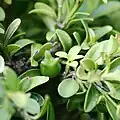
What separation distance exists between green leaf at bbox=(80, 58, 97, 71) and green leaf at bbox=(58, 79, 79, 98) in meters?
0.04

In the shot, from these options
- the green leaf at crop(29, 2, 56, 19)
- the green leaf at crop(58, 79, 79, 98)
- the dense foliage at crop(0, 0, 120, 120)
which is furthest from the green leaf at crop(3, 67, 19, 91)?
the green leaf at crop(29, 2, 56, 19)

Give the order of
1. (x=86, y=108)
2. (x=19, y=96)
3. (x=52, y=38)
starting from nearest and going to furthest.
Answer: (x=19, y=96) < (x=86, y=108) < (x=52, y=38)

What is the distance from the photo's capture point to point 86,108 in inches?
31.3

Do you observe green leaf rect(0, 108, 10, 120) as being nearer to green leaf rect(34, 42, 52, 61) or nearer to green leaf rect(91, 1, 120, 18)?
green leaf rect(34, 42, 52, 61)

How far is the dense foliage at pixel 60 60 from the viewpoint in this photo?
2.51 feet

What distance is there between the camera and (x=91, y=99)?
80cm

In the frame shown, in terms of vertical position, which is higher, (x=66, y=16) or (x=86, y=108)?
(x=66, y=16)

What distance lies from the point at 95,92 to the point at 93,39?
0.40 feet

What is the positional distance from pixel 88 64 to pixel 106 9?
0.84ft

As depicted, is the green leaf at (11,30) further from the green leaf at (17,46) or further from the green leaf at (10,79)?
the green leaf at (10,79)

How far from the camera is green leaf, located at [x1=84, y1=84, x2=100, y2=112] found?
2.60ft

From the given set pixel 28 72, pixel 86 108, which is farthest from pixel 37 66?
pixel 86 108

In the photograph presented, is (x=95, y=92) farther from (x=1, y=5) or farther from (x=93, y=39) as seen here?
(x=1, y=5)

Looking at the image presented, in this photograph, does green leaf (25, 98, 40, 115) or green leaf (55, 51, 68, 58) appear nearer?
green leaf (25, 98, 40, 115)
